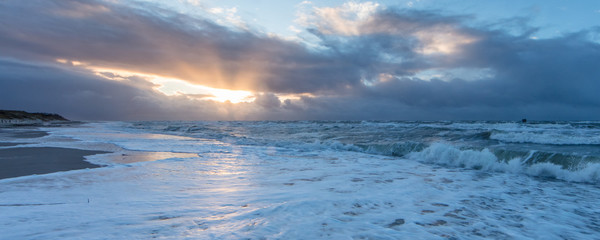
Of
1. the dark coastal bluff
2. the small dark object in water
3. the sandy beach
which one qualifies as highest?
the dark coastal bluff

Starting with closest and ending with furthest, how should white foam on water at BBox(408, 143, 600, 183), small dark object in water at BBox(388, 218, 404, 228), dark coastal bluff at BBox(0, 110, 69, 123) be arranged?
small dark object in water at BBox(388, 218, 404, 228), white foam on water at BBox(408, 143, 600, 183), dark coastal bluff at BBox(0, 110, 69, 123)

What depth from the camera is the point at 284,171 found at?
6754 millimetres

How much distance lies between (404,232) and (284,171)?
3.98m

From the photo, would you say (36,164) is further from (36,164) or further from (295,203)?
(295,203)

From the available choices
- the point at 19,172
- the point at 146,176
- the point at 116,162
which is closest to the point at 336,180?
the point at 146,176

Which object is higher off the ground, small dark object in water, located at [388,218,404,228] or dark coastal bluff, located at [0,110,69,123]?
dark coastal bluff, located at [0,110,69,123]

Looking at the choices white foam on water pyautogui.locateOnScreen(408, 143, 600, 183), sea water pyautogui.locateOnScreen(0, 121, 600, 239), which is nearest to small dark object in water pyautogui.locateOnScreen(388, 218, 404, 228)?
sea water pyautogui.locateOnScreen(0, 121, 600, 239)

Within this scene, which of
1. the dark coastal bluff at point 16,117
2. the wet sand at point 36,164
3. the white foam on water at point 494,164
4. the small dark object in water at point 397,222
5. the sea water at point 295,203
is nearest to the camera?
the sea water at point 295,203

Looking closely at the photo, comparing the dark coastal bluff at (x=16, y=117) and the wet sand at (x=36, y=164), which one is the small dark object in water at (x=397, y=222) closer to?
the wet sand at (x=36, y=164)

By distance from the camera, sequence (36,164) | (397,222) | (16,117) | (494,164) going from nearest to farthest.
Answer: (397,222) < (36,164) < (494,164) < (16,117)

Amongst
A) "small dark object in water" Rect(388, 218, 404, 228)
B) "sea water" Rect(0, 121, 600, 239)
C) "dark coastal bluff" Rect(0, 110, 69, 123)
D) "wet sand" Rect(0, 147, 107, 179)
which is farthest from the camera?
"dark coastal bluff" Rect(0, 110, 69, 123)

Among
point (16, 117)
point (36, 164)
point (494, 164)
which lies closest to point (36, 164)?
point (36, 164)

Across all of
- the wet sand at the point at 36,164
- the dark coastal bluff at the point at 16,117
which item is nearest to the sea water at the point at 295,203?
the wet sand at the point at 36,164

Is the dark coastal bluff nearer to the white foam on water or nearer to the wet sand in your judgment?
the wet sand
